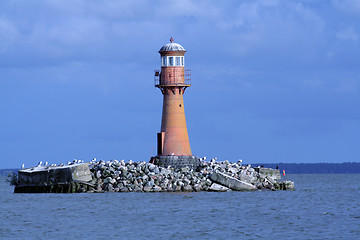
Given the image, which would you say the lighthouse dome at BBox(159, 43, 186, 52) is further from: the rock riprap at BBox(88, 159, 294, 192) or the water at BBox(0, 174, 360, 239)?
the water at BBox(0, 174, 360, 239)

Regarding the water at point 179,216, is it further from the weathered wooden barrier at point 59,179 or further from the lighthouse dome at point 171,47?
the lighthouse dome at point 171,47

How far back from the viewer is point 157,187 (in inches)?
1847

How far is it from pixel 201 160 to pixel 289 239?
2129 cm

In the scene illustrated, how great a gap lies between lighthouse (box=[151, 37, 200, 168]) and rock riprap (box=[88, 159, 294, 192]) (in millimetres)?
918

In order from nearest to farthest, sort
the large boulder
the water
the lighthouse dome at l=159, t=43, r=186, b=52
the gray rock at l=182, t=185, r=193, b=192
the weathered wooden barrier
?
the water
the gray rock at l=182, t=185, r=193, b=192
the weathered wooden barrier
the large boulder
the lighthouse dome at l=159, t=43, r=186, b=52

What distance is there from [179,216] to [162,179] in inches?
388

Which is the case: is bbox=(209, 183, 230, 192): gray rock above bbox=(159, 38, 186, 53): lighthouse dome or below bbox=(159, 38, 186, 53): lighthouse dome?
below

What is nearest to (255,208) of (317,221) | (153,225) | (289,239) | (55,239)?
(317,221)

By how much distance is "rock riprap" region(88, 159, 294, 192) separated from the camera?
154 feet

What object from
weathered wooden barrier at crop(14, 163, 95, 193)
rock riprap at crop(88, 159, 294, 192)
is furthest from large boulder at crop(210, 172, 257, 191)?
weathered wooden barrier at crop(14, 163, 95, 193)

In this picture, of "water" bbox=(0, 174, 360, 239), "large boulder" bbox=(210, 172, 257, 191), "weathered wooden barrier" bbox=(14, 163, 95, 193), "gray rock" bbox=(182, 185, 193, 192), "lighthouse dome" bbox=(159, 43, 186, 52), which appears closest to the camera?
"water" bbox=(0, 174, 360, 239)

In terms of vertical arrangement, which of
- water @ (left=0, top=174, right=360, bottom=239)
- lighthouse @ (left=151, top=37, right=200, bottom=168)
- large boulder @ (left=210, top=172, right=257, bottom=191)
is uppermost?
lighthouse @ (left=151, top=37, right=200, bottom=168)

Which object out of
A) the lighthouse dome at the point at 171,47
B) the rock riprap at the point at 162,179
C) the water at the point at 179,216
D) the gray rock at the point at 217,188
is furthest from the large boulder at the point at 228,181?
the lighthouse dome at the point at 171,47

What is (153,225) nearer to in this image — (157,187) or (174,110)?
(157,187)
